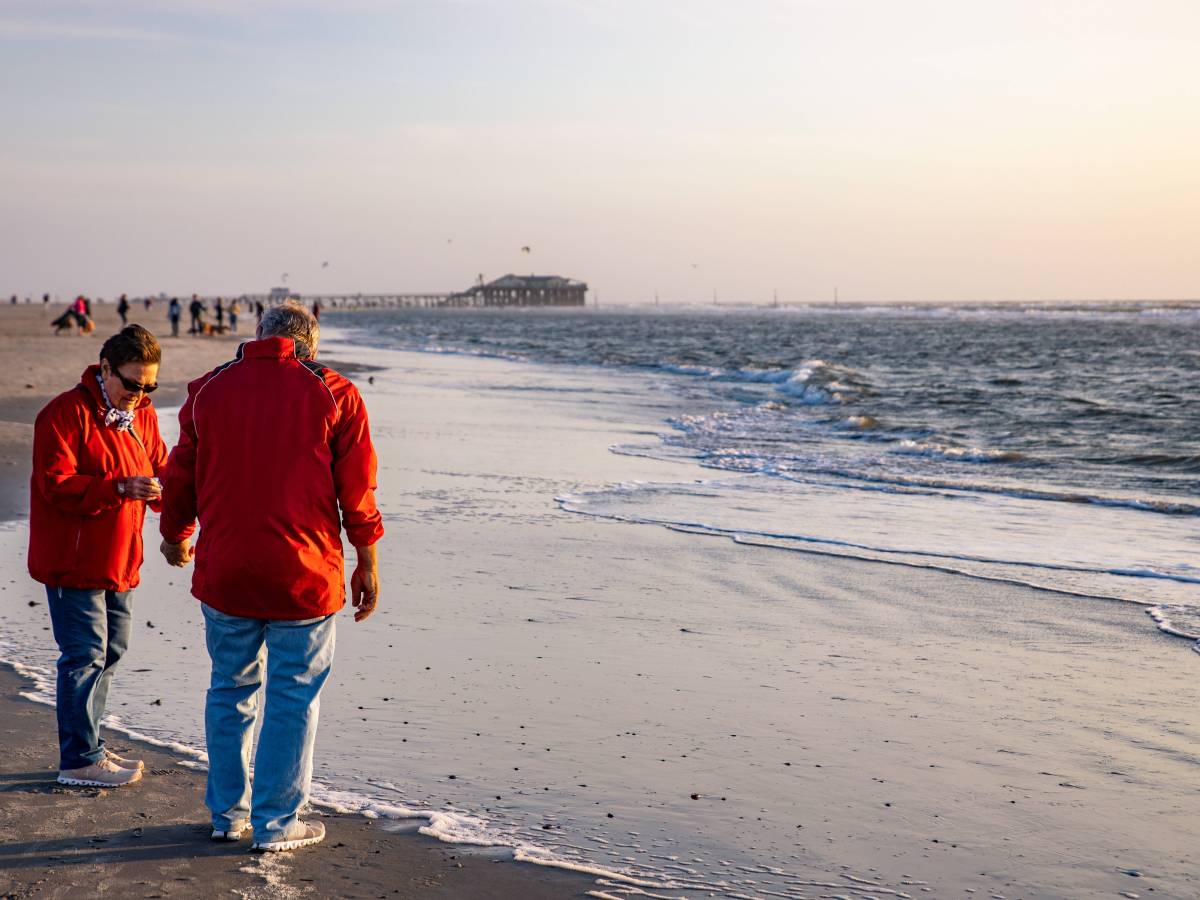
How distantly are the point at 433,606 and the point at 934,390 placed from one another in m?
24.9

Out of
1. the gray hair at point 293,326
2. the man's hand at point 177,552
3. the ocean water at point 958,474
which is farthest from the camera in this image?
the ocean water at point 958,474

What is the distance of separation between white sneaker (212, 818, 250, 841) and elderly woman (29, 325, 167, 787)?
22.8 inches

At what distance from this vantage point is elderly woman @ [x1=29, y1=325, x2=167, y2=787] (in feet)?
13.3

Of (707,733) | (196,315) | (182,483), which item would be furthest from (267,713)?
(196,315)

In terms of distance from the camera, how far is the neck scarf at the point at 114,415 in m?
4.16

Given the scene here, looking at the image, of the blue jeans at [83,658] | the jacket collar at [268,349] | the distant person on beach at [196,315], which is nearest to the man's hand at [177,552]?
the blue jeans at [83,658]

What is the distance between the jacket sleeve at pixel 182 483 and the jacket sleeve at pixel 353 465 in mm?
443

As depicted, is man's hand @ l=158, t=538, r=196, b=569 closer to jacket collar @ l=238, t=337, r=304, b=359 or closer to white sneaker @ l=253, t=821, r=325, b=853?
jacket collar @ l=238, t=337, r=304, b=359

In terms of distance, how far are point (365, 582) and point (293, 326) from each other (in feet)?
2.67

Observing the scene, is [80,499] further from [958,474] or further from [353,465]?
[958,474]

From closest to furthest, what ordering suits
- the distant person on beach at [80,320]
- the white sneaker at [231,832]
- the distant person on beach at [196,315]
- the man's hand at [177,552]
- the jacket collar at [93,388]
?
the white sneaker at [231,832] < the man's hand at [177,552] < the jacket collar at [93,388] < the distant person on beach at [80,320] < the distant person on beach at [196,315]

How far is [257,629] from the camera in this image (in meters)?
3.67

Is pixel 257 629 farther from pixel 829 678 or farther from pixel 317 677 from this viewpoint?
pixel 829 678

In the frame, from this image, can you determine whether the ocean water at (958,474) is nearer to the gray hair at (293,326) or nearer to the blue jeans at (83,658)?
the gray hair at (293,326)
